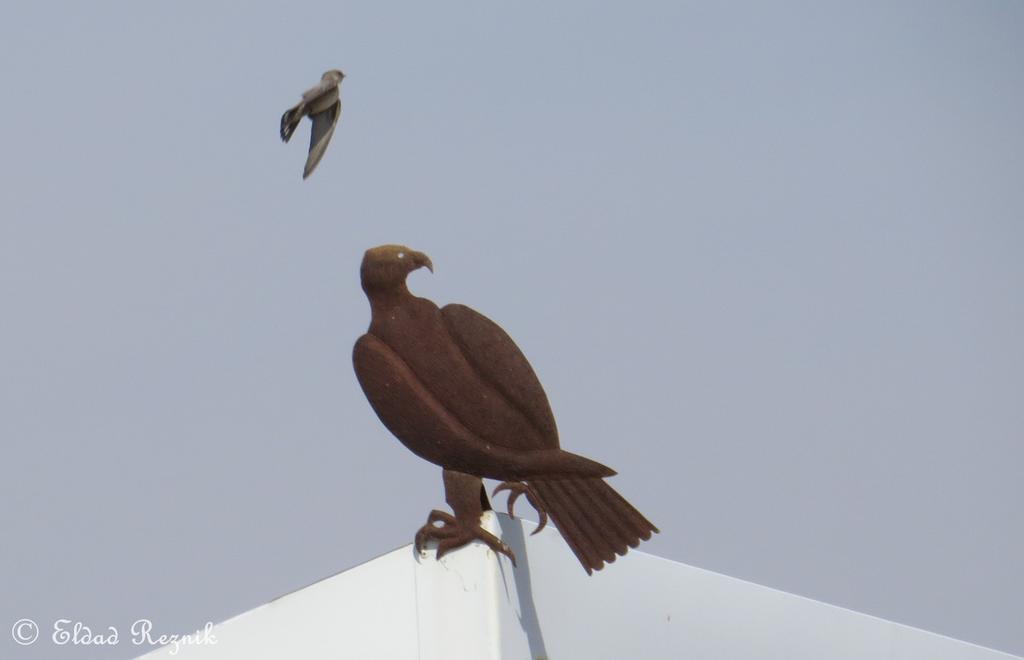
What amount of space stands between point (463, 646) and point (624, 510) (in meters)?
0.69

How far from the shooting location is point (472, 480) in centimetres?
492

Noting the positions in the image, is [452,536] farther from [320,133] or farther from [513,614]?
[320,133]

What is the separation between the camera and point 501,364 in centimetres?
493

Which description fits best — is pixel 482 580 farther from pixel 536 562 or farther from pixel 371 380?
pixel 371 380

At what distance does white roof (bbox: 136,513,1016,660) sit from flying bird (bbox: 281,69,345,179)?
131cm

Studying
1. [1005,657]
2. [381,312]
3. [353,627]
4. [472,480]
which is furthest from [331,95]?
[1005,657]

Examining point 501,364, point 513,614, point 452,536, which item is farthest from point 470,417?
point 513,614

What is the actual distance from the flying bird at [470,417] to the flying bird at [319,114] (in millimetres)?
420

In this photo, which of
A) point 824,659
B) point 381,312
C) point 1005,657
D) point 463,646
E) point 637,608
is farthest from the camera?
point 1005,657

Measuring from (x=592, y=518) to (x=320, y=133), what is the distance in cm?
153

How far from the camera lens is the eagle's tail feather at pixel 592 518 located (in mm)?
4871

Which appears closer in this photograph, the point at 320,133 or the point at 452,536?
the point at 452,536

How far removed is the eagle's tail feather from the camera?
487 centimetres

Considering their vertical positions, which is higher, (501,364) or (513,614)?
(501,364)
